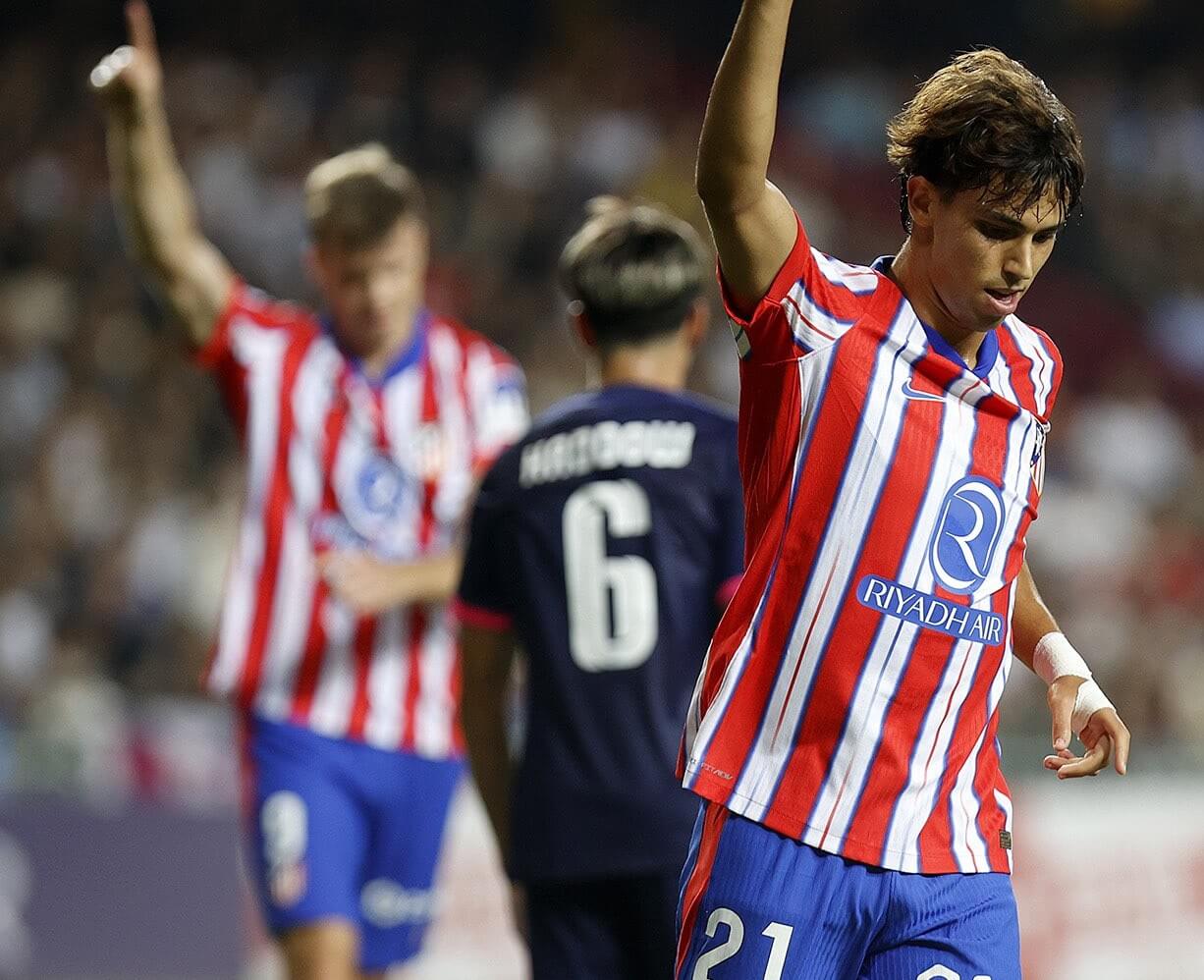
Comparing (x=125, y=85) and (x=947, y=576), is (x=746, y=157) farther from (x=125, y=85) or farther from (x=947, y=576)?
(x=125, y=85)

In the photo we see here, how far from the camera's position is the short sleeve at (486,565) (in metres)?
3.69

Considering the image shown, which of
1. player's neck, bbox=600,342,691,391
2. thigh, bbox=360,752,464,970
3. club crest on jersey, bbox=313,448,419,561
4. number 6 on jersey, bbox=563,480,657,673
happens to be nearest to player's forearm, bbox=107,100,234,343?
club crest on jersey, bbox=313,448,419,561

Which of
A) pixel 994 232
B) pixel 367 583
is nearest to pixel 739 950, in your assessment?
pixel 994 232

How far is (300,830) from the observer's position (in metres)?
4.72

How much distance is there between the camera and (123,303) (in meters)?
10.4

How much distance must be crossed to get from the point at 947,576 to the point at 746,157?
0.68 m

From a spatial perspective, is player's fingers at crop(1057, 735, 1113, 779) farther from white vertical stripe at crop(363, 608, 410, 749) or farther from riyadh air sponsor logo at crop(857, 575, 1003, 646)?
white vertical stripe at crop(363, 608, 410, 749)

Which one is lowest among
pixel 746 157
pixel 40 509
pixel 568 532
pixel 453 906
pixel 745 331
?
pixel 453 906

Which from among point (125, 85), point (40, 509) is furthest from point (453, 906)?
point (125, 85)

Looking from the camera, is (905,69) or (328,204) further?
(905,69)

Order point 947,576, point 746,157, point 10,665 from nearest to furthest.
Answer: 1. point 746,157
2. point 947,576
3. point 10,665

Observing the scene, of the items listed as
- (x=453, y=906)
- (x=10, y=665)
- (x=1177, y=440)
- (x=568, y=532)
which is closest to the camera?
(x=568, y=532)

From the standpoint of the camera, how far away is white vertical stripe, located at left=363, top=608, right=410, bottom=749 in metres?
4.87

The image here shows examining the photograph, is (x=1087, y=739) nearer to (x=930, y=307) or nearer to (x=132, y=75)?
(x=930, y=307)
